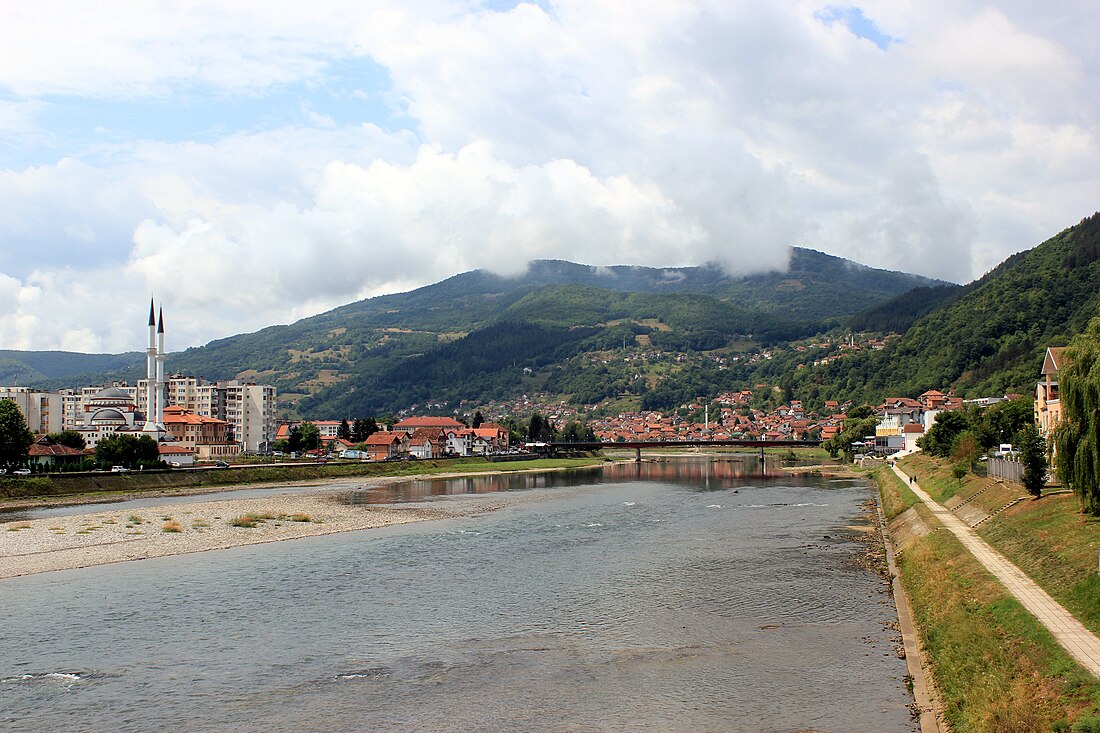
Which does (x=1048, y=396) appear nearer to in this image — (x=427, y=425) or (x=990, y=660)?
(x=990, y=660)

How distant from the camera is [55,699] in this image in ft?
54.6

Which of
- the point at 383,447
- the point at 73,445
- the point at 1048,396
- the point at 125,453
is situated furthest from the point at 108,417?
the point at 1048,396

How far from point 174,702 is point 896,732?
12760 mm

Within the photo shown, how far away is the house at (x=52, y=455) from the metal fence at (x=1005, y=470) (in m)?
66.9

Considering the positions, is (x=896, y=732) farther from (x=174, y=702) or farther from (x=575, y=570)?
(x=575, y=570)

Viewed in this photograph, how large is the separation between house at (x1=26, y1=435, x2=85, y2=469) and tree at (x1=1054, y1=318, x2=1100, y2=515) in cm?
7097

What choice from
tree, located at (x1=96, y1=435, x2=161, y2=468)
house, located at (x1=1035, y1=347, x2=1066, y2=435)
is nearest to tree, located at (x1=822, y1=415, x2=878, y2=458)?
house, located at (x1=1035, y1=347, x2=1066, y2=435)

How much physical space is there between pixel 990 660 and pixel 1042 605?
3.73 meters

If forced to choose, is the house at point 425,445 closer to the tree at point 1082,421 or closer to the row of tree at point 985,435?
the row of tree at point 985,435

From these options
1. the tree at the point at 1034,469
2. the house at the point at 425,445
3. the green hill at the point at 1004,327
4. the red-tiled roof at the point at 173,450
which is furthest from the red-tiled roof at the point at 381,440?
the tree at the point at 1034,469

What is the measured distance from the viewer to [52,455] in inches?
3044

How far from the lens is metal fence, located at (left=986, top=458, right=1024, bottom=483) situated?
119 feet

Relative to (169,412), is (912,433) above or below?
below

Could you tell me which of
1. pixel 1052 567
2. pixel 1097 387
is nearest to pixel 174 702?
pixel 1052 567
